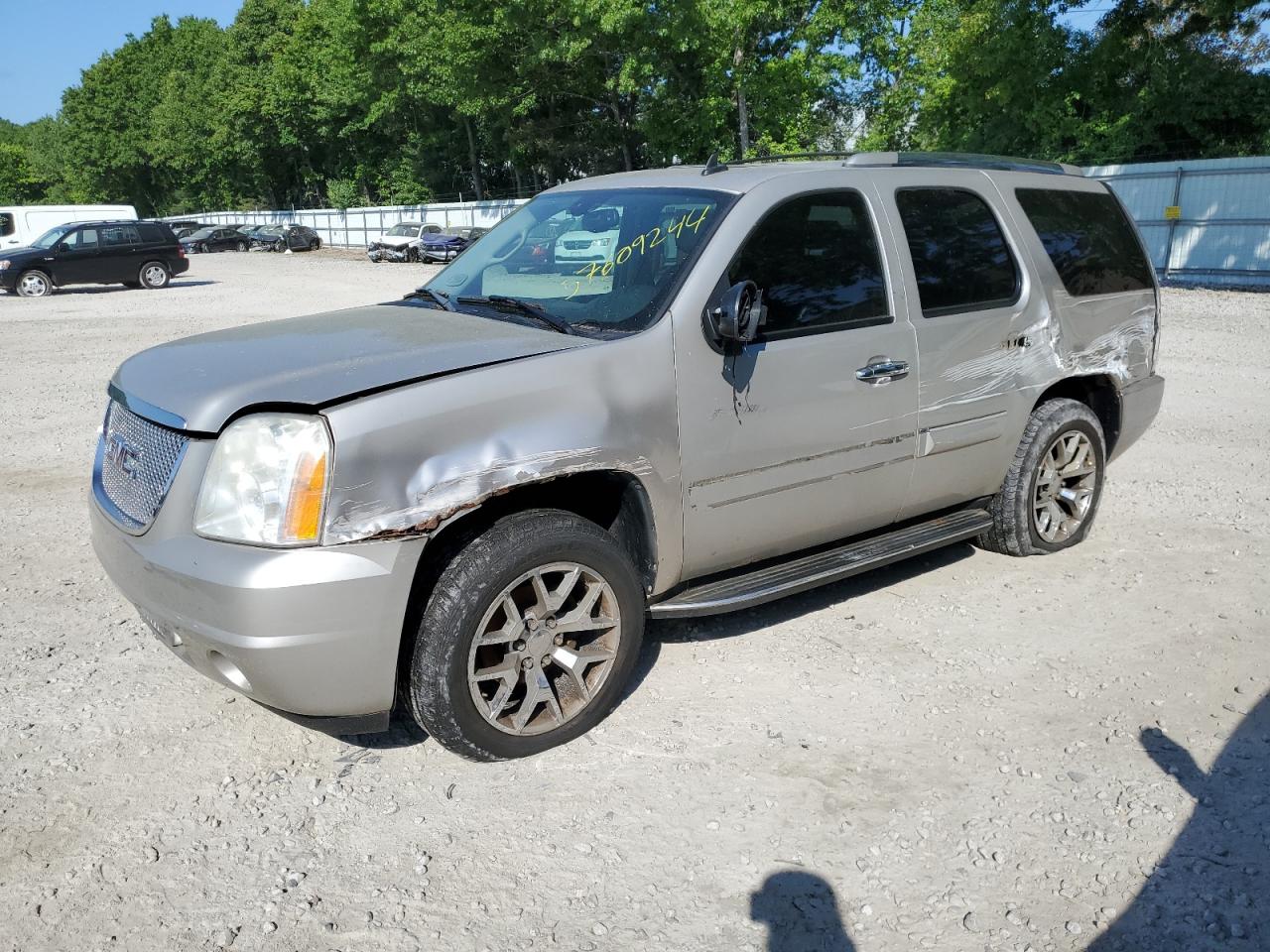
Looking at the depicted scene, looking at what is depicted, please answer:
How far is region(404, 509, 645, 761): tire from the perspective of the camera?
10.6ft

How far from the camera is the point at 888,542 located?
452 centimetres

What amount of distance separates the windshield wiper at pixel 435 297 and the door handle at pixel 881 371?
1.68 meters

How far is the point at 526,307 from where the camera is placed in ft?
13.1

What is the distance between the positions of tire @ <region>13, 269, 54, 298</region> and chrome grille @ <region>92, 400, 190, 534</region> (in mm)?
23920

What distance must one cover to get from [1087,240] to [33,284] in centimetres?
2512

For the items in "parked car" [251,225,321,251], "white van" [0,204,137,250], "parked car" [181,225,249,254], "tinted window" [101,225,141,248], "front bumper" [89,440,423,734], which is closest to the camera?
"front bumper" [89,440,423,734]

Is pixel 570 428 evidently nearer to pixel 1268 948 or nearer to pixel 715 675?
pixel 715 675

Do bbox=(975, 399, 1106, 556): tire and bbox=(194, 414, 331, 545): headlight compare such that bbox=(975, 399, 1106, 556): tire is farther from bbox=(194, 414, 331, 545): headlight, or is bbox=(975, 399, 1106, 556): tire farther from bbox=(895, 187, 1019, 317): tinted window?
bbox=(194, 414, 331, 545): headlight

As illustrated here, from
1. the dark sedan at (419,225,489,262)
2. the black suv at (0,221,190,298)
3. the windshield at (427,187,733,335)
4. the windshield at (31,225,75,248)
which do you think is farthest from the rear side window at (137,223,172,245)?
the windshield at (427,187,733,335)

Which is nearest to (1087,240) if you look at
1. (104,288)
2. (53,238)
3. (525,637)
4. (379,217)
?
(525,637)

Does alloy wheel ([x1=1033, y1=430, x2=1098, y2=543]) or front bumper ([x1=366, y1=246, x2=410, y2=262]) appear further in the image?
front bumper ([x1=366, y1=246, x2=410, y2=262])

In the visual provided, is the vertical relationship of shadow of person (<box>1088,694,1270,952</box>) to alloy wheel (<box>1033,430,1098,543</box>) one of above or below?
below

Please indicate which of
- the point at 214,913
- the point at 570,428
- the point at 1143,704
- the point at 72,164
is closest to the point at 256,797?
the point at 214,913

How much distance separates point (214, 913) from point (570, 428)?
67.6 inches
